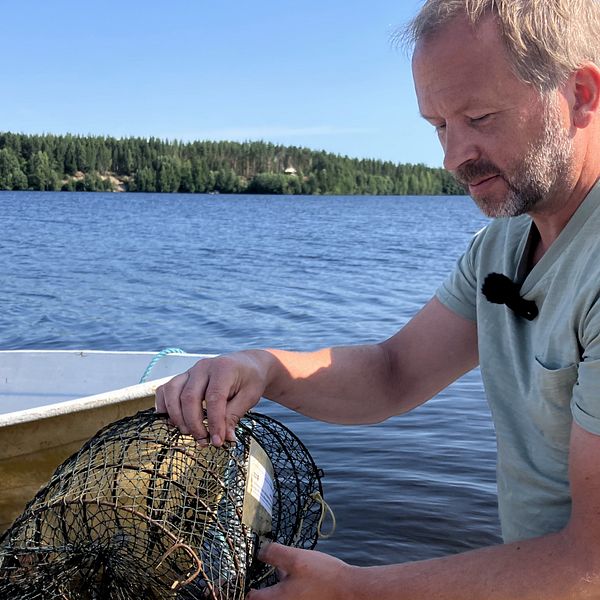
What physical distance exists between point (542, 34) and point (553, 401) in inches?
32.5

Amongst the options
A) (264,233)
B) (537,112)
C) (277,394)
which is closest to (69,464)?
(277,394)

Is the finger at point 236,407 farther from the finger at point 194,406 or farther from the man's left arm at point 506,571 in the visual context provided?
the man's left arm at point 506,571

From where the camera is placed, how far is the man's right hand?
2.03m

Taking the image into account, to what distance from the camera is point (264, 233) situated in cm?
4188

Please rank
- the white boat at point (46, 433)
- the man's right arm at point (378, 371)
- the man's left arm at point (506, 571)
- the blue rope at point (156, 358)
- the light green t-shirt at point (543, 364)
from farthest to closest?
1. the blue rope at point (156, 358)
2. the white boat at point (46, 433)
3. the man's right arm at point (378, 371)
4. the light green t-shirt at point (543, 364)
5. the man's left arm at point (506, 571)

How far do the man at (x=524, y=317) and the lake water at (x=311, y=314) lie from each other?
3.25 meters

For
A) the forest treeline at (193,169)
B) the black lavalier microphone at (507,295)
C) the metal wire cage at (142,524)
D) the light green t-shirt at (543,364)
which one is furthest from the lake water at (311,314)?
the forest treeline at (193,169)

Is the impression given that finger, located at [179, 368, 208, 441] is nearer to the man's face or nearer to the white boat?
the man's face

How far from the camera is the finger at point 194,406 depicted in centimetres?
203

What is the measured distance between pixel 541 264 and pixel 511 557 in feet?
2.31

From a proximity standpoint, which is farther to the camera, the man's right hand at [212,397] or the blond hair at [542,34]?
the man's right hand at [212,397]

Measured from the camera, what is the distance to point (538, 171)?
72.0 inches

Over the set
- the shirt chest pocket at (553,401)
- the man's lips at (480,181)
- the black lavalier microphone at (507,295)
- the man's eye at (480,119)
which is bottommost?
the shirt chest pocket at (553,401)

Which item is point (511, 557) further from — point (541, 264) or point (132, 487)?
point (132, 487)
